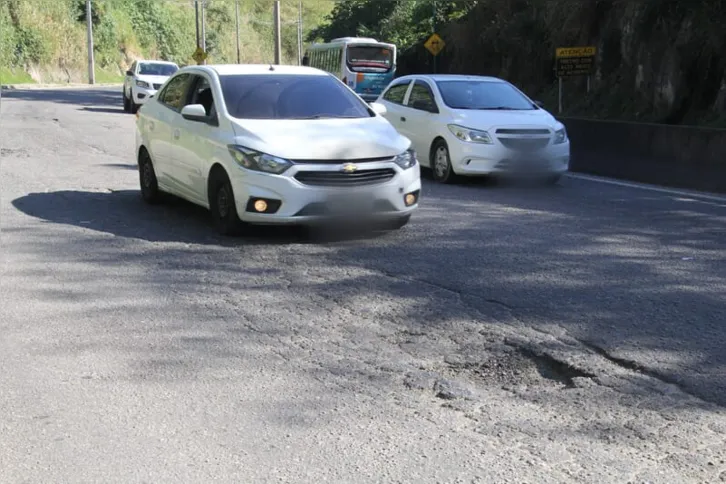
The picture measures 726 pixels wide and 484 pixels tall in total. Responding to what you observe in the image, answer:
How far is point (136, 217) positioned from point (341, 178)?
279 centimetres

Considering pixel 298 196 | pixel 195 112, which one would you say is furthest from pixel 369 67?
pixel 298 196

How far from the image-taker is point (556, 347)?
579cm

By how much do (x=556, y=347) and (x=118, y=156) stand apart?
12116 millimetres

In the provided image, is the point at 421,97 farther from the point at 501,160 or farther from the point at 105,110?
the point at 105,110

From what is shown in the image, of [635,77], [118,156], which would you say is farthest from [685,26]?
[118,156]

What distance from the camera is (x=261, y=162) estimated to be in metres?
8.66

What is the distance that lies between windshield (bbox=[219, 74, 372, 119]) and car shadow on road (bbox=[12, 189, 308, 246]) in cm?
117

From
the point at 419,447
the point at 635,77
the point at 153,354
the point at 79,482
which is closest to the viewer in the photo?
the point at 79,482

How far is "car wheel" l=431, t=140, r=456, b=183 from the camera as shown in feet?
44.5

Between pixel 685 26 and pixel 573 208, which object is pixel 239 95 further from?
pixel 685 26

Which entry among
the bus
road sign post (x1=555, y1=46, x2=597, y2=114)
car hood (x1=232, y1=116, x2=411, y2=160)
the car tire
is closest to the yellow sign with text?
road sign post (x1=555, y1=46, x2=597, y2=114)

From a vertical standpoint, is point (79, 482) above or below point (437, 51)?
below

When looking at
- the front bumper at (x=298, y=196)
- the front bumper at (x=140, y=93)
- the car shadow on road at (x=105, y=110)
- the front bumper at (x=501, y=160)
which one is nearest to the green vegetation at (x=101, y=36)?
the car shadow on road at (x=105, y=110)

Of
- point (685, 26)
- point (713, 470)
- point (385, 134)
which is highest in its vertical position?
point (685, 26)
